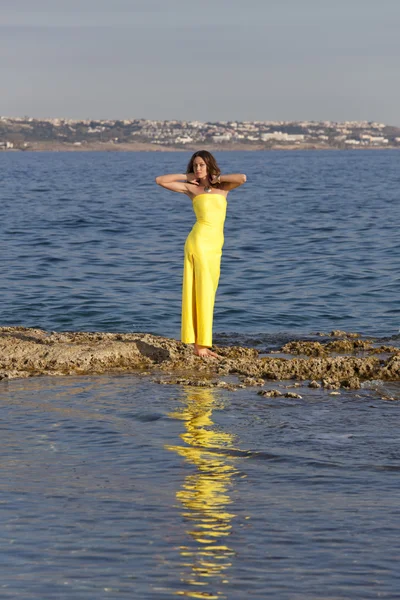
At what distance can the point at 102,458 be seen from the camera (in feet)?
23.2

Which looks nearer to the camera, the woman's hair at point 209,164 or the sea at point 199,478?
the sea at point 199,478

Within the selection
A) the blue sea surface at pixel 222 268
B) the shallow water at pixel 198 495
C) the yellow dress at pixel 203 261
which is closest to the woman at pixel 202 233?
the yellow dress at pixel 203 261

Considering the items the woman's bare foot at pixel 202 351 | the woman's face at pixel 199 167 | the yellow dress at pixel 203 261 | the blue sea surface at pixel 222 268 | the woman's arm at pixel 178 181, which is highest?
the woman's face at pixel 199 167

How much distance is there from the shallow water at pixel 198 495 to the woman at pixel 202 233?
1.10 m

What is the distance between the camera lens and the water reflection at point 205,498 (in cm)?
518

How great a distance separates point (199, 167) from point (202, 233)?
0.62 m

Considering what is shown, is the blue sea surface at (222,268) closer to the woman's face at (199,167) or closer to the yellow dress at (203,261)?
the yellow dress at (203,261)

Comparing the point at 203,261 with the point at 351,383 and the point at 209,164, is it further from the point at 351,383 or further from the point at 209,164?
the point at 351,383

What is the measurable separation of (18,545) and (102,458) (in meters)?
1.59

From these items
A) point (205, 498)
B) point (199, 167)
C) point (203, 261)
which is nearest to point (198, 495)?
point (205, 498)

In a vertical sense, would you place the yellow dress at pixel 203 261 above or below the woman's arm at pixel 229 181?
below

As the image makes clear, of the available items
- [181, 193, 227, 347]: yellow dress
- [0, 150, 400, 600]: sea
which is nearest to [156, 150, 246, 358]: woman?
[181, 193, 227, 347]: yellow dress

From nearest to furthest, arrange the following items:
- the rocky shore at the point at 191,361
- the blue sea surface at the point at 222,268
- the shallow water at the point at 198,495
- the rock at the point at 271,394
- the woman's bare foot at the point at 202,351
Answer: the shallow water at the point at 198,495, the rock at the point at 271,394, the rocky shore at the point at 191,361, the woman's bare foot at the point at 202,351, the blue sea surface at the point at 222,268

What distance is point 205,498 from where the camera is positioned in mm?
6219
